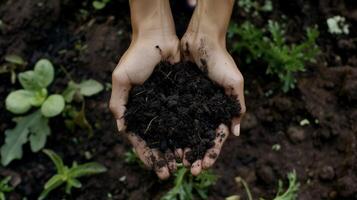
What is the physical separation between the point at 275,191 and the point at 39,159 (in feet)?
3.79

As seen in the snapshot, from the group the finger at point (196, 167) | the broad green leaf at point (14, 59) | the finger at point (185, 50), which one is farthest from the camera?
the broad green leaf at point (14, 59)

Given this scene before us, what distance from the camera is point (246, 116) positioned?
276cm

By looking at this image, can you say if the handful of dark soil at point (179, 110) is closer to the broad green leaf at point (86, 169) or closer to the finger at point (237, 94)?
the finger at point (237, 94)

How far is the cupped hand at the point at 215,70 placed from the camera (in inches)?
84.7

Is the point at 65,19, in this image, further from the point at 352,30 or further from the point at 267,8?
the point at 352,30

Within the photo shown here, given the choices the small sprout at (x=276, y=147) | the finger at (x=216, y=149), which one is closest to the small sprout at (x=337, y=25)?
the small sprout at (x=276, y=147)

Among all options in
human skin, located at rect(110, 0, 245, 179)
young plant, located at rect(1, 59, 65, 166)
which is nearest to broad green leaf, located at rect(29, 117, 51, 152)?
young plant, located at rect(1, 59, 65, 166)

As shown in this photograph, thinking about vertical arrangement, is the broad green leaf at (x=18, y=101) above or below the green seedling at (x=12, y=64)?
below

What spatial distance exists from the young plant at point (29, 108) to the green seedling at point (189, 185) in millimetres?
690

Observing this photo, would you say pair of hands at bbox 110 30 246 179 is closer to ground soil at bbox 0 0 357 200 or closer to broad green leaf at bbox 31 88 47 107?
ground soil at bbox 0 0 357 200

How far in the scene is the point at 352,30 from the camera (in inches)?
119

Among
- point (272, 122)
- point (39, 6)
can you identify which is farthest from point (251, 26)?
point (39, 6)

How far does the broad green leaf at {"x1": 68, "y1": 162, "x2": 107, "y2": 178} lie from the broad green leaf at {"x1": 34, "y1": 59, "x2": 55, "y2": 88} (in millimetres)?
465

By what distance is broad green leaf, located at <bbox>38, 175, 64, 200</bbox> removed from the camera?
255 cm
